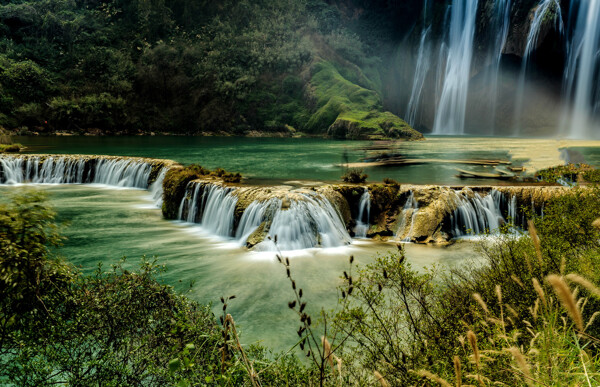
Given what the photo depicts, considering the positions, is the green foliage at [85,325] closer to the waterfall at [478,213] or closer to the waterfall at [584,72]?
the waterfall at [478,213]

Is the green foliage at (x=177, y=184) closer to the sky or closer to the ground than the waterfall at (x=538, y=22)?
closer to the ground

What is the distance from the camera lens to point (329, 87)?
207 ft

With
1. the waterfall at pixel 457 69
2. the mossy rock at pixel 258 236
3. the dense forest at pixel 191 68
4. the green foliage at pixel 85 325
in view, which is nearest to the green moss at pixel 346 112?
the dense forest at pixel 191 68

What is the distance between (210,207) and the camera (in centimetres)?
1277

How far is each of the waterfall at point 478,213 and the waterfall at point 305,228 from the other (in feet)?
12.2

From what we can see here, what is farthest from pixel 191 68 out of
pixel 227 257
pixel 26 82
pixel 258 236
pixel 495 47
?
pixel 227 257

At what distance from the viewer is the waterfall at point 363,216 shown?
12078mm

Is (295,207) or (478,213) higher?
(295,207)

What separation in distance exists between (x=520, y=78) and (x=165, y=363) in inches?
2352

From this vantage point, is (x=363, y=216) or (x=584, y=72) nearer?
(x=363, y=216)

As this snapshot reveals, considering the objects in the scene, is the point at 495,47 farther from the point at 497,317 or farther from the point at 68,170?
the point at 497,317

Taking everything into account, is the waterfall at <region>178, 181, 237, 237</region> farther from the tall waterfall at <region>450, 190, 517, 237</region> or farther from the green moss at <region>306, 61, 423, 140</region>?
the green moss at <region>306, 61, 423, 140</region>

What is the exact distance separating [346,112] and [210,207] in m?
43.8

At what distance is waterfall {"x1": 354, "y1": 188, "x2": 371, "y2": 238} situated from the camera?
39.6ft
